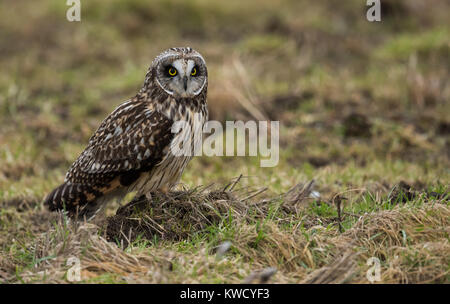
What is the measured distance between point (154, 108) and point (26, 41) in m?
8.25

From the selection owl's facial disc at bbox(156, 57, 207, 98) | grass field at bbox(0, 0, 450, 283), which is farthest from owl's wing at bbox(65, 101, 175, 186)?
grass field at bbox(0, 0, 450, 283)

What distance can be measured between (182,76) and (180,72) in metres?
0.04

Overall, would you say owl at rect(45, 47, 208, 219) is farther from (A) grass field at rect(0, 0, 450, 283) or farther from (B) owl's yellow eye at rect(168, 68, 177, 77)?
(A) grass field at rect(0, 0, 450, 283)

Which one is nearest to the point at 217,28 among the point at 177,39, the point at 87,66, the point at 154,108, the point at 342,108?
the point at 177,39

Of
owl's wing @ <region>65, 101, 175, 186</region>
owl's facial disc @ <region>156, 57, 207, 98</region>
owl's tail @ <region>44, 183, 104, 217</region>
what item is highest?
owl's facial disc @ <region>156, 57, 207, 98</region>

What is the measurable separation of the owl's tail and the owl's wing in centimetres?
7

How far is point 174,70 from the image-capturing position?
4.91 m

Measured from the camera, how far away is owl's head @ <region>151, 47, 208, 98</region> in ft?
15.9

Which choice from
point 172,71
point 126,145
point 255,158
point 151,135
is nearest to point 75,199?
point 126,145

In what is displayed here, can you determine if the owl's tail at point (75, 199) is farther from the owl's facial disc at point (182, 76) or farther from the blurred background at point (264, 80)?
the blurred background at point (264, 80)

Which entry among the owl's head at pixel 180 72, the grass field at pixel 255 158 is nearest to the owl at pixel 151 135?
the owl's head at pixel 180 72

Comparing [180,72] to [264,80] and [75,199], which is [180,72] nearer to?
[75,199]

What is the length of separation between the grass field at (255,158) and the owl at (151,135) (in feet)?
0.95
